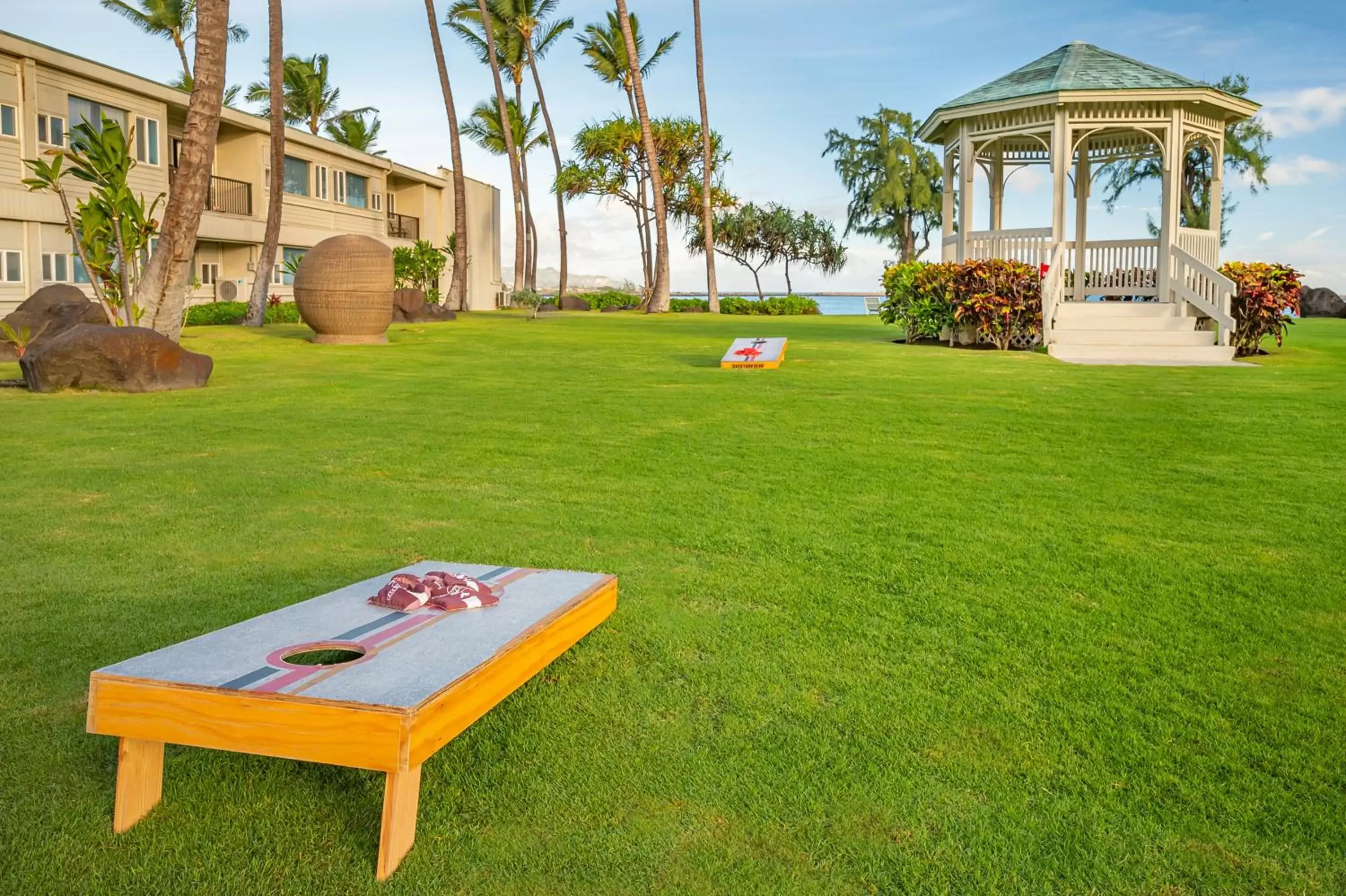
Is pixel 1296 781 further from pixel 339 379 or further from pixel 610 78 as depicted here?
pixel 610 78

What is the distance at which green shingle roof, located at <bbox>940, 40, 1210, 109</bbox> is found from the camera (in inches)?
741

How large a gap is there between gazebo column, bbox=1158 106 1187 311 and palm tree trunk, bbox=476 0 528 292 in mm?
24898

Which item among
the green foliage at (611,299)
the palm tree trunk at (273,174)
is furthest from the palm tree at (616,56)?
the palm tree trunk at (273,174)

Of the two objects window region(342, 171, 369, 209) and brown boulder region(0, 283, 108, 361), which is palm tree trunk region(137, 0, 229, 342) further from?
window region(342, 171, 369, 209)

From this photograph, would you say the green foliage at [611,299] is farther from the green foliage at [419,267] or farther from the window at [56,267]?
the window at [56,267]

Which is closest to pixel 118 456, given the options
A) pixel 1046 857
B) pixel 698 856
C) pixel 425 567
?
pixel 425 567

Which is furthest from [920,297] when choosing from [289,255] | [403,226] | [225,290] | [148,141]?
[403,226]

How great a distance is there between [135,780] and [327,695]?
63 centimetres

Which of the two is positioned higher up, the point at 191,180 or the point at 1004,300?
the point at 191,180

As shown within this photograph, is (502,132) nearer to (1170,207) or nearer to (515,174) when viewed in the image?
(515,174)

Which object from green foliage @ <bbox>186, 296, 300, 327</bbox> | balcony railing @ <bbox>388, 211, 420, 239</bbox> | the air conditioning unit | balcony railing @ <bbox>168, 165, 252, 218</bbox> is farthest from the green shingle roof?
balcony railing @ <bbox>388, 211, 420, 239</bbox>

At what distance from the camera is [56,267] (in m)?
26.5

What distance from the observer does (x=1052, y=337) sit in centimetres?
1833

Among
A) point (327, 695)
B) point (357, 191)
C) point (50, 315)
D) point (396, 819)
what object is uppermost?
point (357, 191)
